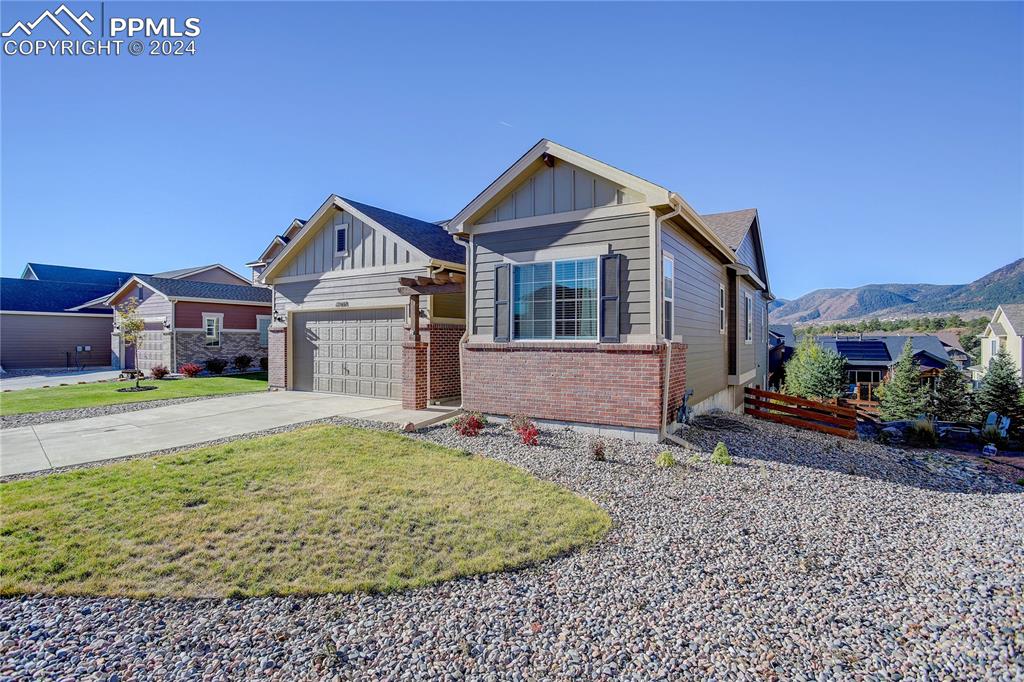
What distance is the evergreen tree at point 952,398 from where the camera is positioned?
56.9ft

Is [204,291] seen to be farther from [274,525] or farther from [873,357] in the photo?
[873,357]

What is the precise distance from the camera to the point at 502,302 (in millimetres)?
8812

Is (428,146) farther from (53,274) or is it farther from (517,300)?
(53,274)

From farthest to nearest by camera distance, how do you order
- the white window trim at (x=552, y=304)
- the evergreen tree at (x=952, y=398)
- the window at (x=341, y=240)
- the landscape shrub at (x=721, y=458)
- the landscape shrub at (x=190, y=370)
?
the landscape shrub at (x=190, y=370)
the evergreen tree at (x=952, y=398)
the window at (x=341, y=240)
the white window trim at (x=552, y=304)
the landscape shrub at (x=721, y=458)

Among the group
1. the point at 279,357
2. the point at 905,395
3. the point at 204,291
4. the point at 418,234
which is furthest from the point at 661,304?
the point at 204,291

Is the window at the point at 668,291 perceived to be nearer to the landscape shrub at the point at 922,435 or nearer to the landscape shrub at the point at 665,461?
the landscape shrub at the point at 665,461

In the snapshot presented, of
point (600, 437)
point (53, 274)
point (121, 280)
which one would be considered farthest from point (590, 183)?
point (53, 274)

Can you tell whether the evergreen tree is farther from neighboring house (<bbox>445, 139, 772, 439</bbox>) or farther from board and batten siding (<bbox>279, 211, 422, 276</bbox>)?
board and batten siding (<bbox>279, 211, 422, 276</bbox>)

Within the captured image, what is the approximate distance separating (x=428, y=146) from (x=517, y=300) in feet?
22.2

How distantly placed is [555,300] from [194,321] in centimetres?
1852

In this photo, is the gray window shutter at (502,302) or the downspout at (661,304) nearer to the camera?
the downspout at (661,304)

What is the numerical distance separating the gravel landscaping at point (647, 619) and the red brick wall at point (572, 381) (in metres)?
2.88

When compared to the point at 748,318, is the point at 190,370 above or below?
below

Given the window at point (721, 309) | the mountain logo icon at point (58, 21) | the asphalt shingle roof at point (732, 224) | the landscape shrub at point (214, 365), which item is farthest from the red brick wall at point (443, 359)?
A: the landscape shrub at point (214, 365)
